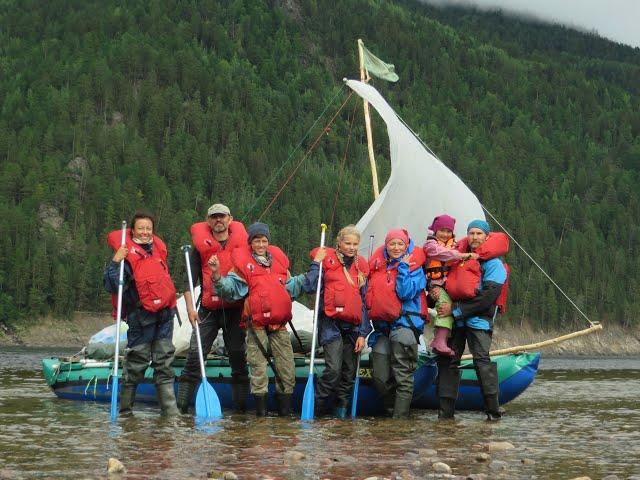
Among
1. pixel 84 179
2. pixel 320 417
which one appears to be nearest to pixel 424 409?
pixel 320 417

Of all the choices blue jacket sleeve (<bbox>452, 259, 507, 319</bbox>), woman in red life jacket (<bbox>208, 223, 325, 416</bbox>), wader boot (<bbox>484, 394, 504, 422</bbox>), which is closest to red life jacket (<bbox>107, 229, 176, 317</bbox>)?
woman in red life jacket (<bbox>208, 223, 325, 416</bbox>)

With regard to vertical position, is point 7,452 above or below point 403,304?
below

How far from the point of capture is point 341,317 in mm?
12648

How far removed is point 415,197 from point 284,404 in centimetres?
513

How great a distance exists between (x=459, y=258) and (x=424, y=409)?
9.33 feet

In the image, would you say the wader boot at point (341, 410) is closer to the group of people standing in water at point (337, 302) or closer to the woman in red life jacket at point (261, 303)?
the group of people standing in water at point (337, 302)

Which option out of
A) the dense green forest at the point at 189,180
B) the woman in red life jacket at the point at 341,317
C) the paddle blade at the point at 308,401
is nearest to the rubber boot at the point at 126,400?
the paddle blade at the point at 308,401

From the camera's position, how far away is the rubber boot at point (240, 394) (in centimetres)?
1356

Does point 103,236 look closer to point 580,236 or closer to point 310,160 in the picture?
point 310,160

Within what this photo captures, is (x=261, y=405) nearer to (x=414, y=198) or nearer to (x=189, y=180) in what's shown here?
(x=414, y=198)

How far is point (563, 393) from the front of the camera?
790 inches

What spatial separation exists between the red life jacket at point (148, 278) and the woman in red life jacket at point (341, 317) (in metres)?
1.64

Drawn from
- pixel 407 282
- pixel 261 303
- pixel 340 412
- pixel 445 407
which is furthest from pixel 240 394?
pixel 407 282

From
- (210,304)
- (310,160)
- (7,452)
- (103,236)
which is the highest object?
(310,160)
